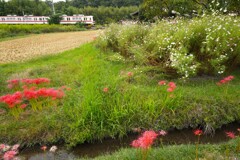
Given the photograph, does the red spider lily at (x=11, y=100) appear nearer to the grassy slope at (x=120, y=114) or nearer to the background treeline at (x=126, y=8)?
the grassy slope at (x=120, y=114)

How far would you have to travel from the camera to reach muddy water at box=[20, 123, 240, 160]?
3.22 m

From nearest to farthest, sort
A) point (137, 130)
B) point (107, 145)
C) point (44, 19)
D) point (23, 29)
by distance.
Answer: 1. point (107, 145)
2. point (137, 130)
3. point (23, 29)
4. point (44, 19)

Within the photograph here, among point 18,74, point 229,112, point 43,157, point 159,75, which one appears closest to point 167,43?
point 159,75

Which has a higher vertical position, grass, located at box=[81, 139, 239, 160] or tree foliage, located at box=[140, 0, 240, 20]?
tree foliage, located at box=[140, 0, 240, 20]

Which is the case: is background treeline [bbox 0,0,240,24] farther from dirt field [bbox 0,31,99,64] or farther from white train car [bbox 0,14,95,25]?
white train car [bbox 0,14,95,25]

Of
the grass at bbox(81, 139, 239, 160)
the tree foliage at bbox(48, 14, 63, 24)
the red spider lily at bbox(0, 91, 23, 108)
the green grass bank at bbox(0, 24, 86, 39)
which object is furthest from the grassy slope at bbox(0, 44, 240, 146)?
the tree foliage at bbox(48, 14, 63, 24)

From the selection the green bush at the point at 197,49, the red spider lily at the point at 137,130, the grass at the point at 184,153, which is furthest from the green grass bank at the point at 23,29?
the grass at the point at 184,153

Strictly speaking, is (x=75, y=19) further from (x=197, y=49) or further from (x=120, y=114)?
(x=120, y=114)

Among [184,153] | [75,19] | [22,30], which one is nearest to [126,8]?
[75,19]

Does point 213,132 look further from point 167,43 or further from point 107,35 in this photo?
point 107,35

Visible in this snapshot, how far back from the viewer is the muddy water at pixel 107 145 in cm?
322

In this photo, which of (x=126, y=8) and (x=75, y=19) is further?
(x=126, y=8)

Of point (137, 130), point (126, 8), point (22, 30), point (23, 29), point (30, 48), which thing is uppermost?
point (126, 8)

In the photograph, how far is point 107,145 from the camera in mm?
3414
